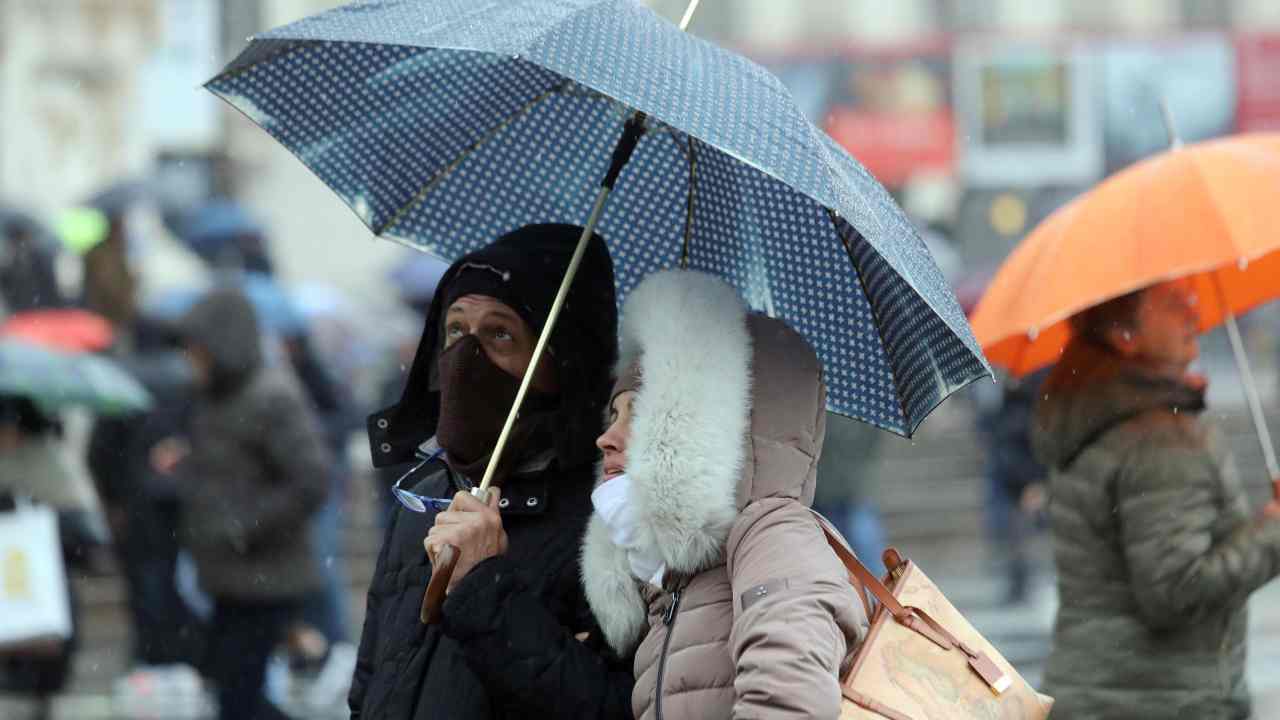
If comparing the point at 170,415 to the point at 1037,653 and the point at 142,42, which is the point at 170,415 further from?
the point at 142,42

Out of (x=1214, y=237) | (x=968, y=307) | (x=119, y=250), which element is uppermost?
(x=1214, y=237)

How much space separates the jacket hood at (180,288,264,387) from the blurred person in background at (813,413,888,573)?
102 inches

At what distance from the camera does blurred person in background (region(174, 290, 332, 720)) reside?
773 centimetres

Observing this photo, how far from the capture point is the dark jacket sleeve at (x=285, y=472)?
305 inches

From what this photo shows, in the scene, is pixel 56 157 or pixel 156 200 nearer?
pixel 156 200

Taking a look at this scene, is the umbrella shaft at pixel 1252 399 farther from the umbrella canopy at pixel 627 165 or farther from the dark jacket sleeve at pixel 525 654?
the dark jacket sleeve at pixel 525 654

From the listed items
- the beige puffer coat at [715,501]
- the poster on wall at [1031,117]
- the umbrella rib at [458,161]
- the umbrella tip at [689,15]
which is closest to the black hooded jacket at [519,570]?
the beige puffer coat at [715,501]

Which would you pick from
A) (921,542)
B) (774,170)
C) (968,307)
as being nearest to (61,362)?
(774,170)

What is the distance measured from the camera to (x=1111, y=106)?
29703 millimetres

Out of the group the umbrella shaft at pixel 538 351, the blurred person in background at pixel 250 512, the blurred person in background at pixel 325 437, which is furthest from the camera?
the blurred person in background at pixel 325 437

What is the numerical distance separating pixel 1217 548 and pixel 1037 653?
6.06 meters

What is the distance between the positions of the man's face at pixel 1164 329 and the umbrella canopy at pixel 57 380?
518 centimetres

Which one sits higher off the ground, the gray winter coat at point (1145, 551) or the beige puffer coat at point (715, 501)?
the beige puffer coat at point (715, 501)

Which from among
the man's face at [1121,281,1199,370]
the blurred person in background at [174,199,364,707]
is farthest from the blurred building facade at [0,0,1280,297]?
the man's face at [1121,281,1199,370]
